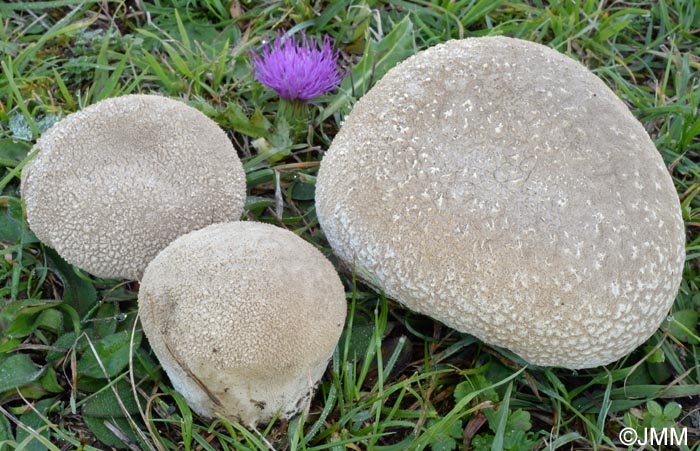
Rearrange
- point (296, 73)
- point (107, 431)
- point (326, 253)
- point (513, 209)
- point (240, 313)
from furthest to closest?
point (296, 73)
point (326, 253)
point (107, 431)
point (513, 209)
point (240, 313)

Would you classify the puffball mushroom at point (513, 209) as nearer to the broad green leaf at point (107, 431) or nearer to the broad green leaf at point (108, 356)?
the broad green leaf at point (108, 356)

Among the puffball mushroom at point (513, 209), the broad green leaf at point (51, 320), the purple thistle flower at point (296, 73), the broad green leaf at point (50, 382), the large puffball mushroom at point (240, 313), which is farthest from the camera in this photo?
the purple thistle flower at point (296, 73)

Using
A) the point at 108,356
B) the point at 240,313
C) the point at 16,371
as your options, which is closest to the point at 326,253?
the point at 240,313

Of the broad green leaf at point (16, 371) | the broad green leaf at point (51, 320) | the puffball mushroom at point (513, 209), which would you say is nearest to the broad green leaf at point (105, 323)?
the broad green leaf at point (51, 320)

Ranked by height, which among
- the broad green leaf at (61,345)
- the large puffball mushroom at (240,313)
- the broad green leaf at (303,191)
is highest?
the large puffball mushroom at (240,313)

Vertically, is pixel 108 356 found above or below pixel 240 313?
below

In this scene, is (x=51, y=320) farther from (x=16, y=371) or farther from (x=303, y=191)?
(x=303, y=191)

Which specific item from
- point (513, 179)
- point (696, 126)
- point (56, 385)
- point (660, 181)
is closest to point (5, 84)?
point (56, 385)

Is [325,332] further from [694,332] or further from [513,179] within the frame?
[694,332]
